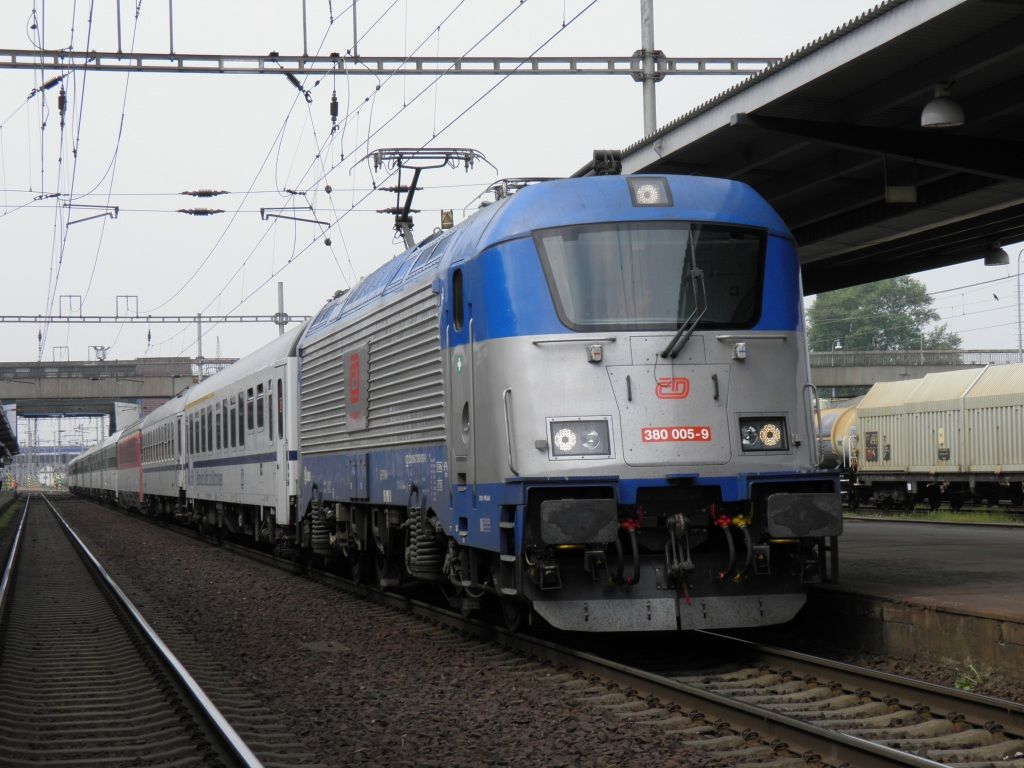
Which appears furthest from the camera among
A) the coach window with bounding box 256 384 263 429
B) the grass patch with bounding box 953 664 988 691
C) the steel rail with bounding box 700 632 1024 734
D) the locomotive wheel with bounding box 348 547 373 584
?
the coach window with bounding box 256 384 263 429

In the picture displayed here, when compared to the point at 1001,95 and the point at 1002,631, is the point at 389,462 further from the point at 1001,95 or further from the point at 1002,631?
the point at 1001,95

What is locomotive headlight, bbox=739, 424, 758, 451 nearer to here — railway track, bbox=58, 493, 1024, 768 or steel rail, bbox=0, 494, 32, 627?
railway track, bbox=58, 493, 1024, 768

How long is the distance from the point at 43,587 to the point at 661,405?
37.8 feet

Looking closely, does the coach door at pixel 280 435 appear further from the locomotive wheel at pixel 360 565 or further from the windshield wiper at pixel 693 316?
the windshield wiper at pixel 693 316

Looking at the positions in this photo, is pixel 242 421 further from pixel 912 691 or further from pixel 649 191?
pixel 912 691

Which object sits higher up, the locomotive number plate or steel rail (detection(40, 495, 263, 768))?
the locomotive number plate

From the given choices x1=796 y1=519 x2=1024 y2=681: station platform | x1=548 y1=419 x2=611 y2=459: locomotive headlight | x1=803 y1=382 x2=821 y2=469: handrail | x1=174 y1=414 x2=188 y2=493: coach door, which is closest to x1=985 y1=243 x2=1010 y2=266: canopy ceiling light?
x1=796 y1=519 x2=1024 y2=681: station platform

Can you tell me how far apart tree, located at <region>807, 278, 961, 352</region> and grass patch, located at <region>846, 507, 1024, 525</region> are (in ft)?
222

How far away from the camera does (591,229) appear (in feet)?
28.9

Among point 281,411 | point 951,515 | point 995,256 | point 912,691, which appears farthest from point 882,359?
point 912,691

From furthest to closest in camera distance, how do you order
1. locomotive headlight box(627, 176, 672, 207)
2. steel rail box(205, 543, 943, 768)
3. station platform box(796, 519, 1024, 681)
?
locomotive headlight box(627, 176, 672, 207)
station platform box(796, 519, 1024, 681)
steel rail box(205, 543, 943, 768)

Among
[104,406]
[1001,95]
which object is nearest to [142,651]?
[1001,95]

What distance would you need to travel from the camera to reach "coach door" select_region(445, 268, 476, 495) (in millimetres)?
9195

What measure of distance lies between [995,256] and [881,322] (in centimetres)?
8507
